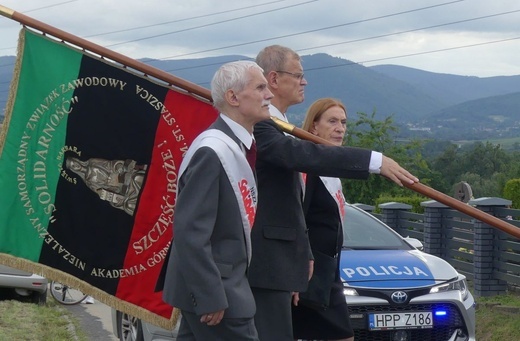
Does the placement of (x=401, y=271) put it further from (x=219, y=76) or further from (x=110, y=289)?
(x=219, y=76)

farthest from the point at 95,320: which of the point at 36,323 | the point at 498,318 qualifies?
the point at 498,318

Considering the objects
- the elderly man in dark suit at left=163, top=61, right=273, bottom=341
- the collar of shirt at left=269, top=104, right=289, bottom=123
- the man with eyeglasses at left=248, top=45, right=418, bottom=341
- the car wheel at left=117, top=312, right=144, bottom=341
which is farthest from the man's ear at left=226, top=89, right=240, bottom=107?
the car wheel at left=117, top=312, right=144, bottom=341

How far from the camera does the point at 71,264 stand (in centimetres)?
514

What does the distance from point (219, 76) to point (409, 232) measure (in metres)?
14.1

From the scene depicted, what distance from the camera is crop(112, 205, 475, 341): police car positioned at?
319 inches

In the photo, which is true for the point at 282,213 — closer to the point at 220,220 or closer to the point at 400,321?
the point at 220,220

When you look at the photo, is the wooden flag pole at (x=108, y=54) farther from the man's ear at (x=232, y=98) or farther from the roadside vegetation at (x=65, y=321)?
the roadside vegetation at (x=65, y=321)

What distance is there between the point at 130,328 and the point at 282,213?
4.02 meters

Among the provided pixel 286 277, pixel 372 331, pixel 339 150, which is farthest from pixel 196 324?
pixel 372 331

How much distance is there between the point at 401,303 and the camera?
322 inches

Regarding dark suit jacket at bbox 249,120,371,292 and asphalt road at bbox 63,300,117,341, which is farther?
asphalt road at bbox 63,300,117,341

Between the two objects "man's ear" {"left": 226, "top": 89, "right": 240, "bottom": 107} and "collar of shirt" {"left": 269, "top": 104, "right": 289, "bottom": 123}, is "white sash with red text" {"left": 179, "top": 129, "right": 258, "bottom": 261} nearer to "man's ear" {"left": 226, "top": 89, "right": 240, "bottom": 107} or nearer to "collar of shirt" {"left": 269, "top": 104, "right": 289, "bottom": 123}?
"man's ear" {"left": 226, "top": 89, "right": 240, "bottom": 107}

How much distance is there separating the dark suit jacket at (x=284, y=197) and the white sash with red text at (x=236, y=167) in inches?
14.4

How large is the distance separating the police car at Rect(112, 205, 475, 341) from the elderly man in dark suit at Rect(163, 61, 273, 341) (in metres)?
3.63
